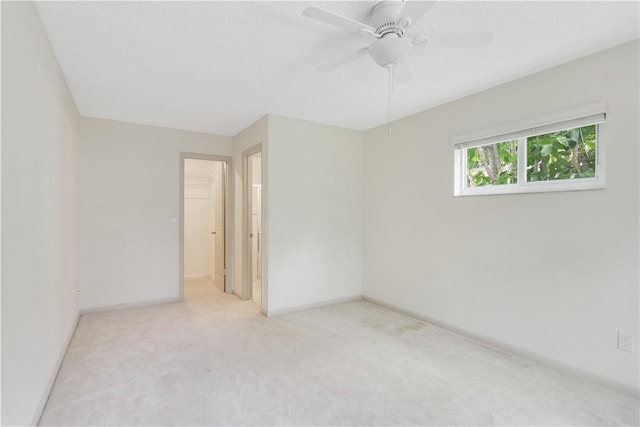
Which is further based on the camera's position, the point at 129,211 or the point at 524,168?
the point at 129,211

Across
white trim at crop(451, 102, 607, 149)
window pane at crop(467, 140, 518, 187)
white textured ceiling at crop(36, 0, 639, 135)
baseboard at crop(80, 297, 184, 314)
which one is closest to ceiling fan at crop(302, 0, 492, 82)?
white textured ceiling at crop(36, 0, 639, 135)

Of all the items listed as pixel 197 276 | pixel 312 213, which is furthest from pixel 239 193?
pixel 197 276

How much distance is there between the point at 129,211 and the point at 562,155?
15.2 feet

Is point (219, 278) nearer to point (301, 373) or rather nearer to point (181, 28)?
point (301, 373)

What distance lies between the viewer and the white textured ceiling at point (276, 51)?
1.80m

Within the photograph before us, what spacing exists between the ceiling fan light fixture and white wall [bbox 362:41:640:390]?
1488 mm

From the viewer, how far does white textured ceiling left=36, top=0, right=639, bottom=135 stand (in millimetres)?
1798

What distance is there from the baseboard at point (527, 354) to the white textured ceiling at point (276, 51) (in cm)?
229

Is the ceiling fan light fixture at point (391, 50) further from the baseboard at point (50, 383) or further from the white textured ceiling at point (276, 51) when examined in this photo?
the baseboard at point (50, 383)

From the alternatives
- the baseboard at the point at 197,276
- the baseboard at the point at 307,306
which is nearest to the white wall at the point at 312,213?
the baseboard at the point at 307,306

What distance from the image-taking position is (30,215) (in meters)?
1.70

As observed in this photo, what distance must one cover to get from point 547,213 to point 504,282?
0.69 meters

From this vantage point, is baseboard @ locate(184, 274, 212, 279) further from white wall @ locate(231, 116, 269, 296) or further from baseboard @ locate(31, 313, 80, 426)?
baseboard @ locate(31, 313, 80, 426)

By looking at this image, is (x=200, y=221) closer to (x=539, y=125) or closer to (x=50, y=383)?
(x=50, y=383)
